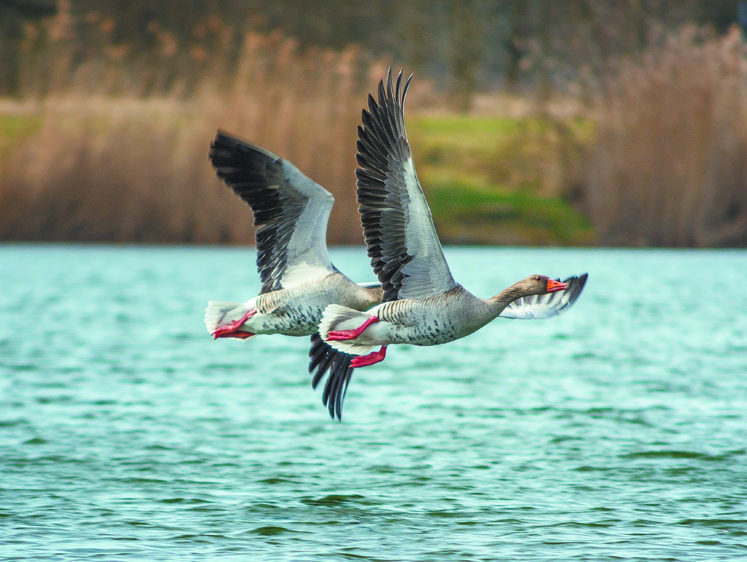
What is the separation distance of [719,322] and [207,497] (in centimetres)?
1756

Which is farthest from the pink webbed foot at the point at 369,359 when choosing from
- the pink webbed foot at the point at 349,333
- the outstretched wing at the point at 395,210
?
the outstretched wing at the point at 395,210

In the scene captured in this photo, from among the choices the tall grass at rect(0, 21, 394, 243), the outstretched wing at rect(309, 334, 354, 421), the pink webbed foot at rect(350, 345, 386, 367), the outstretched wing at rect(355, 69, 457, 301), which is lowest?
the outstretched wing at rect(309, 334, 354, 421)

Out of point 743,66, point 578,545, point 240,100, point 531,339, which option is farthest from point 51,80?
point 578,545

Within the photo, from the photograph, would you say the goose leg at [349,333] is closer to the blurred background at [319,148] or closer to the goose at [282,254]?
the goose at [282,254]

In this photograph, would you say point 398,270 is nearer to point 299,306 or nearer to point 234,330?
point 299,306

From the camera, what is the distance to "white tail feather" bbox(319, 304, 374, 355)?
29.8 ft

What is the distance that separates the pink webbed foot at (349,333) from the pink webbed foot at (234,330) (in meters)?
1.16

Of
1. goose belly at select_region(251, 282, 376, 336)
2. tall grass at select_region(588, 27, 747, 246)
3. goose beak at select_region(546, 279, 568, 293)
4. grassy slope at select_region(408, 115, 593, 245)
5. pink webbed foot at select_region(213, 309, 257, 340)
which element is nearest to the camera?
goose beak at select_region(546, 279, 568, 293)

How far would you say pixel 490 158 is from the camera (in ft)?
153

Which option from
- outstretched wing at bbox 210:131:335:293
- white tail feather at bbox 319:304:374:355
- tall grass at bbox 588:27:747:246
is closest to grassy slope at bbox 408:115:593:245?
tall grass at bbox 588:27:747:246

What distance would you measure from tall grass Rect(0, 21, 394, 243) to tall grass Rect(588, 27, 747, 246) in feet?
23.9

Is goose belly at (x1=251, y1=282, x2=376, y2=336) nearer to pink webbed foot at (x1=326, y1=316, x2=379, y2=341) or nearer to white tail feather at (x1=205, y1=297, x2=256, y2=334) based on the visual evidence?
white tail feather at (x1=205, y1=297, x2=256, y2=334)

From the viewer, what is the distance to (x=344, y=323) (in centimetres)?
921

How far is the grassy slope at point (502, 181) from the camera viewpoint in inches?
1512
